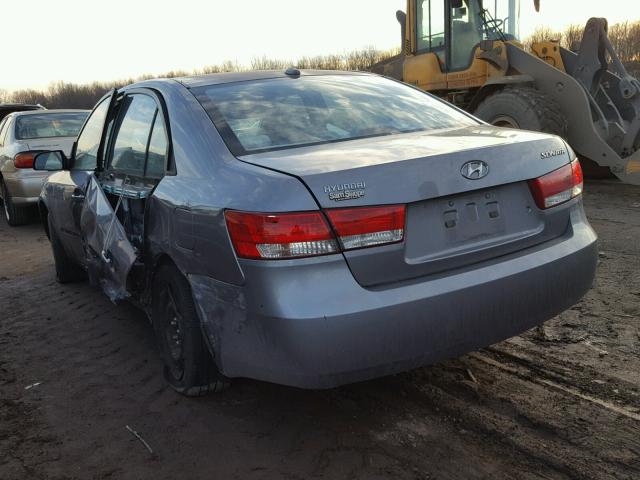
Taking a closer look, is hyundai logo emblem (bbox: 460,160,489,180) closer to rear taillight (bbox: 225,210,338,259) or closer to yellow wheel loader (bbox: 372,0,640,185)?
rear taillight (bbox: 225,210,338,259)

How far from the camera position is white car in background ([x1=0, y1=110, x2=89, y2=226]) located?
891 cm

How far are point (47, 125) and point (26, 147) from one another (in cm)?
80

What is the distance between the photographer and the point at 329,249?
2.35 m

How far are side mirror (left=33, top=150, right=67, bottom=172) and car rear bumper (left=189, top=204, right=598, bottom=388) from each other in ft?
8.63

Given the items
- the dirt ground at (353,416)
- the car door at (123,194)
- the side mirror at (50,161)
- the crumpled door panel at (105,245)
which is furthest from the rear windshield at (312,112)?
the side mirror at (50,161)

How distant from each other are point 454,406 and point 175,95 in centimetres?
214

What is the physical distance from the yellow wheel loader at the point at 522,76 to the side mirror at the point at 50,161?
5.60m

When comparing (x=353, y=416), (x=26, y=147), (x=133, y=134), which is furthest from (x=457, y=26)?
(x=353, y=416)

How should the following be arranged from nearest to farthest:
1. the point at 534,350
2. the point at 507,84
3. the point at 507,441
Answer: the point at 507,441
the point at 534,350
the point at 507,84

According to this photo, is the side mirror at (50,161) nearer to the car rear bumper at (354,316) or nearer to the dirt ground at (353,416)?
the dirt ground at (353,416)

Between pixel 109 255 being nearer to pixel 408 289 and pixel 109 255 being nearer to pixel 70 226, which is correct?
pixel 70 226

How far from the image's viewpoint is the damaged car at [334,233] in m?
2.35

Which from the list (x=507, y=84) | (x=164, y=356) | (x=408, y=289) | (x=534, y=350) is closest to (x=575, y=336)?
(x=534, y=350)

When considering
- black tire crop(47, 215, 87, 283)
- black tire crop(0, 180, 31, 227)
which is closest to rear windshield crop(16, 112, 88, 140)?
black tire crop(0, 180, 31, 227)
